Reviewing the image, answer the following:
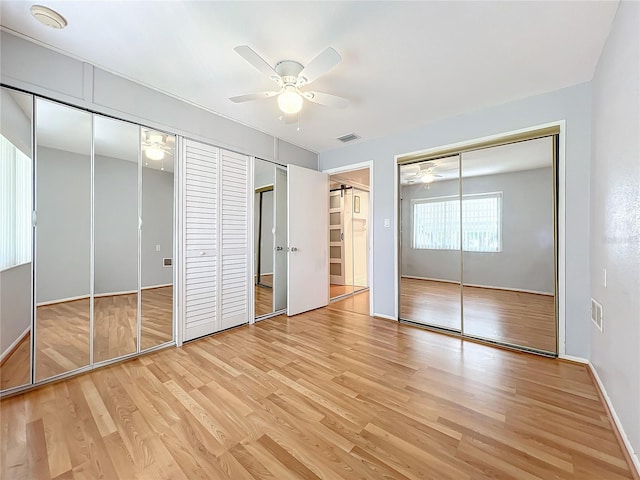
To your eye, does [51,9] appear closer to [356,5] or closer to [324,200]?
[356,5]

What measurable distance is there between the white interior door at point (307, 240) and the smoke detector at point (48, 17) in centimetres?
240

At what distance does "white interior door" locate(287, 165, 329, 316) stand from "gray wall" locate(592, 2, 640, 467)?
310 centimetres

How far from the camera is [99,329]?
2320 millimetres

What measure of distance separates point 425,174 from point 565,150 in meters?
1.37

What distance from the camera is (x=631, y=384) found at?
1.36 m

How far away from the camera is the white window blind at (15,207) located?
1.88 meters

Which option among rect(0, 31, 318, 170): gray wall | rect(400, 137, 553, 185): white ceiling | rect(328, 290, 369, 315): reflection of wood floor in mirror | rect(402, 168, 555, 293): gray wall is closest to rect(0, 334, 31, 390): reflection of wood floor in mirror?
rect(0, 31, 318, 170): gray wall

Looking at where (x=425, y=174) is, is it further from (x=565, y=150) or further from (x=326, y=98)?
(x=326, y=98)

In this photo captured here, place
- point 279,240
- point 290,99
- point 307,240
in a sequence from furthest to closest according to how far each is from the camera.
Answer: point 307,240 < point 279,240 < point 290,99

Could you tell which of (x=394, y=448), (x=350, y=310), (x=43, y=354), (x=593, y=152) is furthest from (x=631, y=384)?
(x=43, y=354)

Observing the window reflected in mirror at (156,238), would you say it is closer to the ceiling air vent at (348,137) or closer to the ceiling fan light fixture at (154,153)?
the ceiling fan light fixture at (154,153)

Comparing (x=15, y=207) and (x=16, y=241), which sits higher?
(x=15, y=207)

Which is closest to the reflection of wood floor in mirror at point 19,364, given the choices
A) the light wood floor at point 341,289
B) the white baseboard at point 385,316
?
the white baseboard at point 385,316

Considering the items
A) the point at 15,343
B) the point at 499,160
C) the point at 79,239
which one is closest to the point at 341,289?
the point at 499,160
